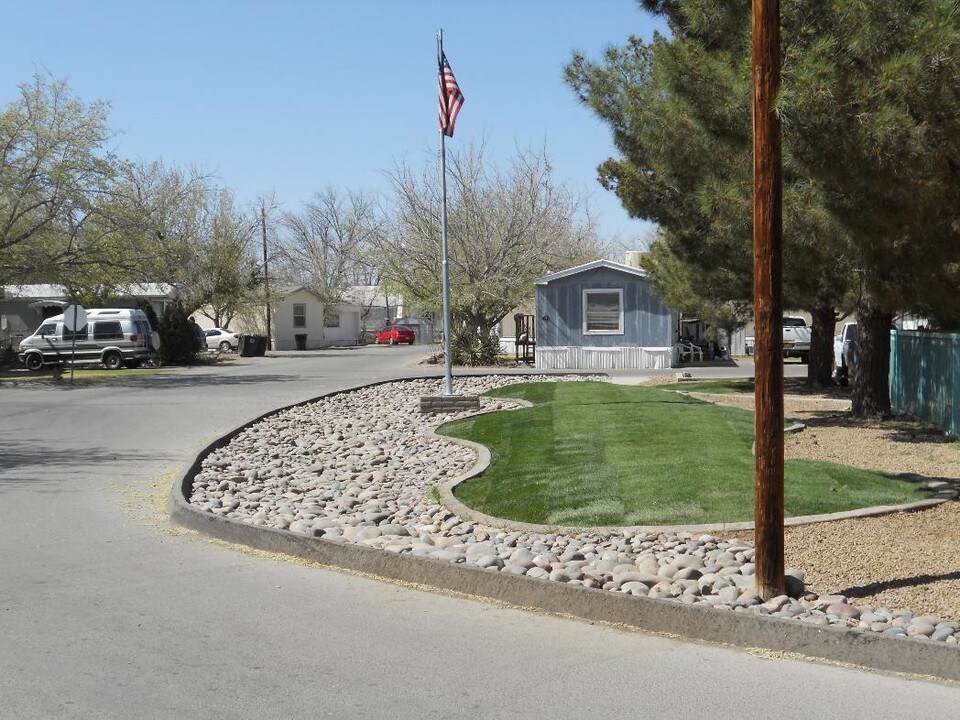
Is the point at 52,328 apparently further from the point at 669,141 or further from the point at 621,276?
the point at 669,141

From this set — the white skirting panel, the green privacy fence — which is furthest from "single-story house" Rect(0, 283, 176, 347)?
the green privacy fence

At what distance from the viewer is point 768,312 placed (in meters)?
7.04

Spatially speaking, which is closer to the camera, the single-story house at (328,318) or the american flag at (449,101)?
the american flag at (449,101)

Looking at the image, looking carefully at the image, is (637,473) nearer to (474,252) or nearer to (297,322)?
(474,252)

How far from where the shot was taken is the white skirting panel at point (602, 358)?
35125mm

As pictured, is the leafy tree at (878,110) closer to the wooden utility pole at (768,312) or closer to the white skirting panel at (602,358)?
the wooden utility pole at (768,312)

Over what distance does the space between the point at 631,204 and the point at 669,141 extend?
3.97 metres

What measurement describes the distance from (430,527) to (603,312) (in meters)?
26.3

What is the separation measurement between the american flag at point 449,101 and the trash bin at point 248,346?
36.1 metres

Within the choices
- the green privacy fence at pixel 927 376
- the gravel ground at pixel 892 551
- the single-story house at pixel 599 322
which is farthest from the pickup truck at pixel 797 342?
the gravel ground at pixel 892 551

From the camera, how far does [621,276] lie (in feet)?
116

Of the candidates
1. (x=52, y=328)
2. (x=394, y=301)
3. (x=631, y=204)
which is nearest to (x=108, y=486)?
(x=631, y=204)

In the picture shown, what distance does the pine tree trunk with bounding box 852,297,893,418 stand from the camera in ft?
55.1

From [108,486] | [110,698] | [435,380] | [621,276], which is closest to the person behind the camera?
[110,698]
